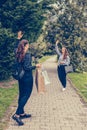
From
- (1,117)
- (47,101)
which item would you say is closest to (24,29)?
(47,101)

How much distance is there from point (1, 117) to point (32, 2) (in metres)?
7.99

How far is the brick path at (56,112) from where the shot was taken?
23.0 ft

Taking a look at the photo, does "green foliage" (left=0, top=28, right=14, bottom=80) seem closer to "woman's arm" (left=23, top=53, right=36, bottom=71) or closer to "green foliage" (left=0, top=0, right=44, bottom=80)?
"green foliage" (left=0, top=0, right=44, bottom=80)

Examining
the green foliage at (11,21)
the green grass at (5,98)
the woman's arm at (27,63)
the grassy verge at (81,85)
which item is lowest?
the grassy verge at (81,85)

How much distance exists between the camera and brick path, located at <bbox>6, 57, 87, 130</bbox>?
702cm

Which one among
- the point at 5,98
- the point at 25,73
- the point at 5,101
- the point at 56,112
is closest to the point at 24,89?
the point at 25,73

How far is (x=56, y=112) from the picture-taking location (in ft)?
27.9

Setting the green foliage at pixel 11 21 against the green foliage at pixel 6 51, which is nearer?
the green foliage at pixel 6 51

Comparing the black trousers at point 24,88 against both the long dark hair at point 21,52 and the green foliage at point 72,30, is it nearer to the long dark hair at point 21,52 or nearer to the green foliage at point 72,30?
the long dark hair at point 21,52

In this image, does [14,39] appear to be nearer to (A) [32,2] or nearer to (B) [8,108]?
(A) [32,2]

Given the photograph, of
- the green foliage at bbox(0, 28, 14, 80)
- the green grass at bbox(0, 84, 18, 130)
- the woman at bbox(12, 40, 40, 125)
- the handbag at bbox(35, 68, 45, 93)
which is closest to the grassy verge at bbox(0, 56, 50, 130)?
the green grass at bbox(0, 84, 18, 130)

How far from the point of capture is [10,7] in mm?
14133

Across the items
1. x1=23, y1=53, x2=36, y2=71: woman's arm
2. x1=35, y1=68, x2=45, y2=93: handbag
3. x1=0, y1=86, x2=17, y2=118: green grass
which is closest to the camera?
x1=23, y1=53, x2=36, y2=71: woman's arm

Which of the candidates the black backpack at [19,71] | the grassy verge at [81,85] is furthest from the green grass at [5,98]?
the grassy verge at [81,85]
